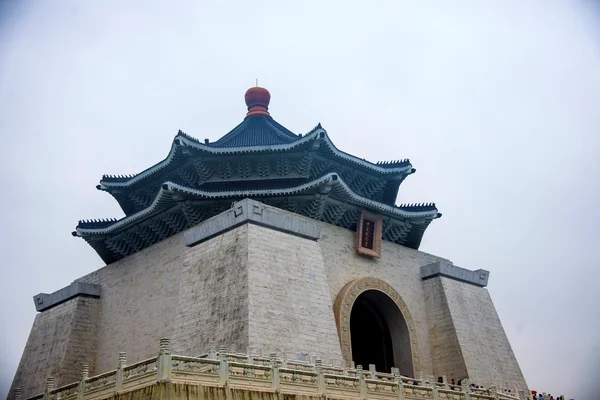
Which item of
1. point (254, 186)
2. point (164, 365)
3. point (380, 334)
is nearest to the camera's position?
point (164, 365)

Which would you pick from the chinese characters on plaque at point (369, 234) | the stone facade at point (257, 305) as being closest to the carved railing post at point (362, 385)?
the stone facade at point (257, 305)

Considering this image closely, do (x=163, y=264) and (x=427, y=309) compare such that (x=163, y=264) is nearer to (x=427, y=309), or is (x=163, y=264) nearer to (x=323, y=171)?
(x=323, y=171)

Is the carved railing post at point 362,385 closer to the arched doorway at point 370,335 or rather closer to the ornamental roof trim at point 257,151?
the arched doorway at point 370,335

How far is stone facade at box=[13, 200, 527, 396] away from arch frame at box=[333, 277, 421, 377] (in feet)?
0.42

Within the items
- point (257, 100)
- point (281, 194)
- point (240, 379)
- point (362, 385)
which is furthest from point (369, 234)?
point (240, 379)

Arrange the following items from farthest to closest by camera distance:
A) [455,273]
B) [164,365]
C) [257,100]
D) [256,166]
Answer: [257,100] → [455,273] → [256,166] → [164,365]

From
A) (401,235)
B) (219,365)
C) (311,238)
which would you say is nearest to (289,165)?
(311,238)

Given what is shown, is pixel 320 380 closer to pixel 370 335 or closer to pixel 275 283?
pixel 275 283

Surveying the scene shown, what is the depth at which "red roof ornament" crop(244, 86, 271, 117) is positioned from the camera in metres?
24.3

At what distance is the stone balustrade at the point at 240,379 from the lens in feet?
40.2

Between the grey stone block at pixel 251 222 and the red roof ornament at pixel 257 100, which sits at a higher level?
the red roof ornament at pixel 257 100

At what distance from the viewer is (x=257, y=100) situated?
24.4 m

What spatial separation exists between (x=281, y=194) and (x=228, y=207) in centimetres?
168

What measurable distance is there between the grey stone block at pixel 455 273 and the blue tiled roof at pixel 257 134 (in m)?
6.21
